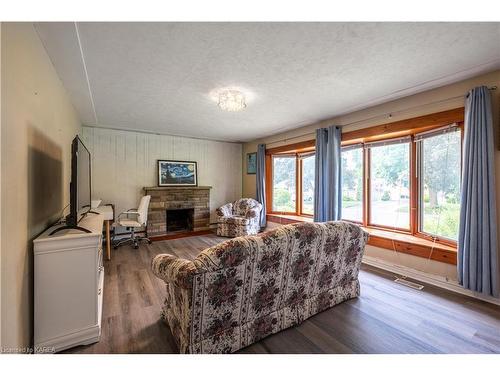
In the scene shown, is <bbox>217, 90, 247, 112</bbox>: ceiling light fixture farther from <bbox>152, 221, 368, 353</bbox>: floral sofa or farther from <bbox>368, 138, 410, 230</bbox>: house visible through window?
<bbox>368, 138, 410, 230</bbox>: house visible through window

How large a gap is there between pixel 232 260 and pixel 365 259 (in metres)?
2.85

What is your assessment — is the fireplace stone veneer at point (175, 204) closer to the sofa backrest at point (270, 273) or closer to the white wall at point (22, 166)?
the white wall at point (22, 166)

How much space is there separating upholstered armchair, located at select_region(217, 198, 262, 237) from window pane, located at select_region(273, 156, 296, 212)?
0.58 metres

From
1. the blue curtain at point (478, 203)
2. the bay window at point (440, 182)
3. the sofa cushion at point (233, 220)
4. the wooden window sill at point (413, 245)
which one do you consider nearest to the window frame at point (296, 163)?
the sofa cushion at point (233, 220)

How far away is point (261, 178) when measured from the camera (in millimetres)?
5461

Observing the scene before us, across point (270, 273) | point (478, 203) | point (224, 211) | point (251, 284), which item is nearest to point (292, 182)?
point (224, 211)

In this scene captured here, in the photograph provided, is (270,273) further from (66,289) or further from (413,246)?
(413,246)

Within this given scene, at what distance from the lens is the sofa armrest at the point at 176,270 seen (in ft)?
4.16

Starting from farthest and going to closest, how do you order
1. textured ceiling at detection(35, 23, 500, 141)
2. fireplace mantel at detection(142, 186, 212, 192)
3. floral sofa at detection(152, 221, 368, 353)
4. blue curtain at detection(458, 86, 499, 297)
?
fireplace mantel at detection(142, 186, 212, 192)
blue curtain at detection(458, 86, 499, 297)
textured ceiling at detection(35, 23, 500, 141)
floral sofa at detection(152, 221, 368, 353)

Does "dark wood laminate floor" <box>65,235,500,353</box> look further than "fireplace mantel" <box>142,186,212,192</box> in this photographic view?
No

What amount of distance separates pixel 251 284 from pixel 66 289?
1.33 m

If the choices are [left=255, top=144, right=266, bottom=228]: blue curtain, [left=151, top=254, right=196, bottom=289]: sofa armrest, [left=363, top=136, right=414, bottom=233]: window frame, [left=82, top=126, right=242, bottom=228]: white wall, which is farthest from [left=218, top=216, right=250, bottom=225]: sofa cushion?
[left=151, top=254, right=196, bottom=289]: sofa armrest

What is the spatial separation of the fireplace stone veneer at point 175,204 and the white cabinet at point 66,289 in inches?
132

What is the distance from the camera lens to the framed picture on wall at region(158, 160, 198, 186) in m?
5.09
